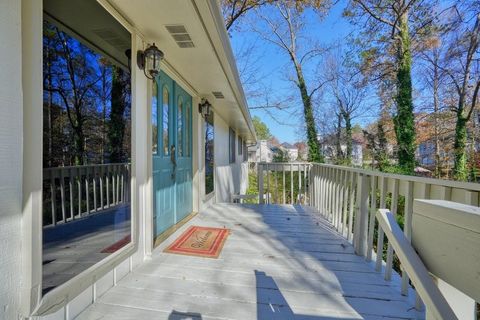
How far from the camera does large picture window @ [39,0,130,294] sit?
1.41 meters

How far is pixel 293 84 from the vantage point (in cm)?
1534

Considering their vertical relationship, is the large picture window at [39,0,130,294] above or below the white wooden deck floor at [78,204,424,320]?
above

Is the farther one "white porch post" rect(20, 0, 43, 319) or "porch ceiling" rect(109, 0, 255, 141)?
"porch ceiling" rect(109, 0, 255, 141)

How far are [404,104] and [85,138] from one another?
10.9 metres

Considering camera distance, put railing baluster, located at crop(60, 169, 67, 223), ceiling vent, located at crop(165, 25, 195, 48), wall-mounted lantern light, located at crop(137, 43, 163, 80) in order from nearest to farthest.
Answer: railing baluster, located at crop(60, 169, 67, 223), ceiling vent, located at crop(165, 25, 195, 48), wall-mounted lantern light, located at crop(137, 43, 163, 80)

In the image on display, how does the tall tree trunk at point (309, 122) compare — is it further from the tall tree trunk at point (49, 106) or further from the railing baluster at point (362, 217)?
the tall tree trunk at point (49, 106)

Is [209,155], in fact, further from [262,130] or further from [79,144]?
[262,130]

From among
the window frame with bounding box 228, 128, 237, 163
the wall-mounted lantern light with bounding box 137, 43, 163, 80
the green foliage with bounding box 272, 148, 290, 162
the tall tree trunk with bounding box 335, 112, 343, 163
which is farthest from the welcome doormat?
the tall tree trunk with bounding box 335, 112, 343, 163

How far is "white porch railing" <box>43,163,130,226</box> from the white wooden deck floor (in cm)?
65

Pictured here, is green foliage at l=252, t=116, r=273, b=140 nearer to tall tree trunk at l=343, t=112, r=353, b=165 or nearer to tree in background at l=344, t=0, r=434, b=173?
tall tree trunk at l=343, t=112, r=353, b=165

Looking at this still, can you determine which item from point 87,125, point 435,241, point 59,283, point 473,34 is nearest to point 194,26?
point 87,125

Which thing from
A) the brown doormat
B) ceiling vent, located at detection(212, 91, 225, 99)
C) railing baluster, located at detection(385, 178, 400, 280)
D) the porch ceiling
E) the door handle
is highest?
the porch ceiling

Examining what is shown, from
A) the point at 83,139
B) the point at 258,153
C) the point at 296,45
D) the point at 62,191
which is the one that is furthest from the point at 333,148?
the point at 62,191

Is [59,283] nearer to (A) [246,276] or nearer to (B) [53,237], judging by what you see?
(B) [53,237]
